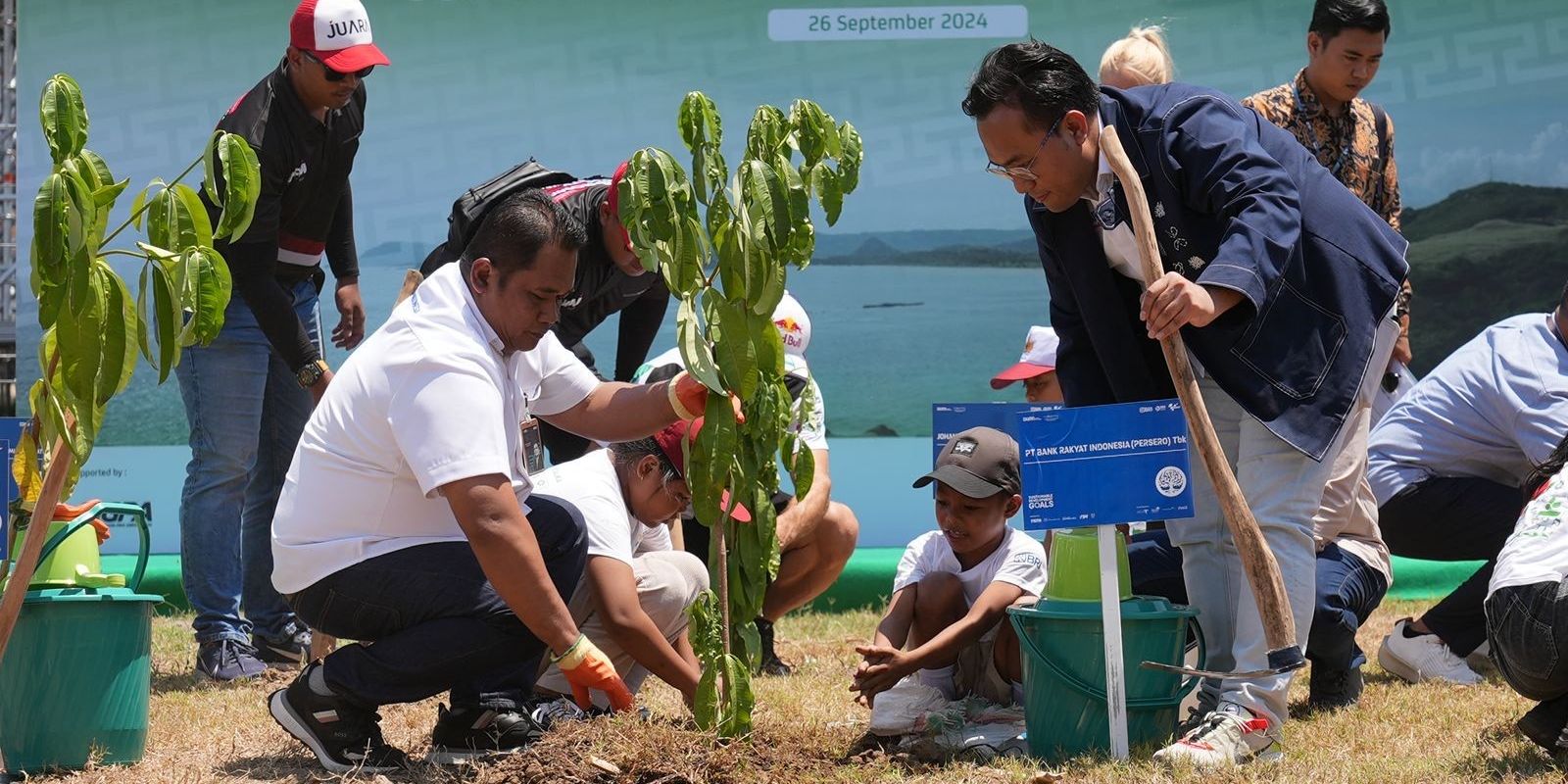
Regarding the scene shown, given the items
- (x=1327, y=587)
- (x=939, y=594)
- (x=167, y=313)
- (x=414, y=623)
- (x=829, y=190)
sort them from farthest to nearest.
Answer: (x=1327, y=587) → (x=939, y=594) → (x=414, y=623) → (x=829, y=190) → (x=167, y=313)

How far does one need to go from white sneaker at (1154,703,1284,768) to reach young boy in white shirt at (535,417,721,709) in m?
1.04

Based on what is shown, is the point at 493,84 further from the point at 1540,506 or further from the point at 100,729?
the point at 1540,506

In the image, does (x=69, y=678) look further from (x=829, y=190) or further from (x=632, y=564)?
(x=829, y=190)

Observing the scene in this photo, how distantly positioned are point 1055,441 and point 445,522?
1234 mm

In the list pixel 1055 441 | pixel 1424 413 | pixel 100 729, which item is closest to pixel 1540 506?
pixel 1055 441

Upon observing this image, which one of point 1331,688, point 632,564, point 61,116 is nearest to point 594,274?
point 632,564

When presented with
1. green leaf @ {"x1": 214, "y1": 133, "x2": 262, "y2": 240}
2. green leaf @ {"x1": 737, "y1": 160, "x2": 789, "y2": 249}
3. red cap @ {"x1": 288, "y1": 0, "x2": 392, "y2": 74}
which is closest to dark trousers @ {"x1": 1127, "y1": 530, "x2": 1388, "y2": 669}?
green leaf @ {"x1": 737, "y1": 160, "x2": 789, "y2": 249}

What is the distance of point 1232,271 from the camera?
2.92 m

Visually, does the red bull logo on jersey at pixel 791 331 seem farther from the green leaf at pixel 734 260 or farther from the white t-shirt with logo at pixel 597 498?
the green leaf at pixel 734 260

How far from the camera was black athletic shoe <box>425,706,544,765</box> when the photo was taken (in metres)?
3.34

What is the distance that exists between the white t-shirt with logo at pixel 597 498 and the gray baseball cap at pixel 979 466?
699mm

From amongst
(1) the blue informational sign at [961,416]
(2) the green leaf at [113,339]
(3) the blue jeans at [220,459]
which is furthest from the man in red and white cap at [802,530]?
(2) the green leaf at [113,339]

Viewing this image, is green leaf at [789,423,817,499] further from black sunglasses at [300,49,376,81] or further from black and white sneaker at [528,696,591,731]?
black sunglasses at [300,49,376,81]

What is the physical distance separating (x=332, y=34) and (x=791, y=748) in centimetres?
241
